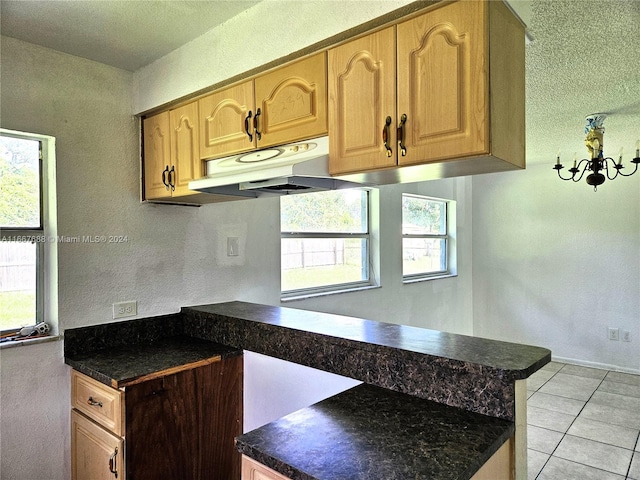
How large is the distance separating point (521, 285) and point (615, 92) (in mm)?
3050

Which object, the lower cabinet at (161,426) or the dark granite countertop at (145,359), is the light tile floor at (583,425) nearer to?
the lower cabinet at (161,426)

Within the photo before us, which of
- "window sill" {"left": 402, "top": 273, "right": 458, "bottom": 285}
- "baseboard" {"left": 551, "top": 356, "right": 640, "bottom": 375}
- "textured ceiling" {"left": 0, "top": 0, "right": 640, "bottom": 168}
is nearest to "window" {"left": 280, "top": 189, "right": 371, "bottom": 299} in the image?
"window sill" {"left": 402, "top": 273, "right": 458, "bottom": 285}

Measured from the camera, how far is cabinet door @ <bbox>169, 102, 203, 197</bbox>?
2092 millimetres

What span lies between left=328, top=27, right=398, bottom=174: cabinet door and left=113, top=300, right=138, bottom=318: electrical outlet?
1.44 meters

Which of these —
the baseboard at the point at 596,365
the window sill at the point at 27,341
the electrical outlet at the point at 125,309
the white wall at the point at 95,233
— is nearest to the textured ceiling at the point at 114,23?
the white wall at the point at 95,233

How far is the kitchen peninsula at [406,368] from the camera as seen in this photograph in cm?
126

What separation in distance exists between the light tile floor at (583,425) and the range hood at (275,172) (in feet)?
7.18

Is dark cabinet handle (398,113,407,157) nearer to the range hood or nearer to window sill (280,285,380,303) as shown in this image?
the range hood

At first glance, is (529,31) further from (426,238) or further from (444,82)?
(426,238)

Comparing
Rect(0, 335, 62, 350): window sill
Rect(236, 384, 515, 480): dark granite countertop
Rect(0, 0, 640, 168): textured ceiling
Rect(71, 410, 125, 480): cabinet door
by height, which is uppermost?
Answer: Rect(0, 0, 640, 168): textured ceiling

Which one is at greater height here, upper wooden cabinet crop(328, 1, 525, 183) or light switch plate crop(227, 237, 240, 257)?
upper wooden cabinet crop(328, 1, 525, 183)

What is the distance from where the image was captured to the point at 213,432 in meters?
2.05

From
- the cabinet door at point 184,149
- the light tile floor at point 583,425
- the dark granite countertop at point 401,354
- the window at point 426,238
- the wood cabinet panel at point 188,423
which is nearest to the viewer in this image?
the dark granite countertop at point 401,354

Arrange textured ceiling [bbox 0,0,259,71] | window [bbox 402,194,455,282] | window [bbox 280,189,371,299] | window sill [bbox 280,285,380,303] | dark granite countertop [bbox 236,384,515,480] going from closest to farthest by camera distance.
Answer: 1. dark granite countertop [bbox 236,384,515,480]
2. textured ceiling [bbox 0,0,259,71]
3. window sill [bbox 280,285,380,303]
4. window [bbox 280,189,371,299]
5. window [bbox 402,194,455,282]
